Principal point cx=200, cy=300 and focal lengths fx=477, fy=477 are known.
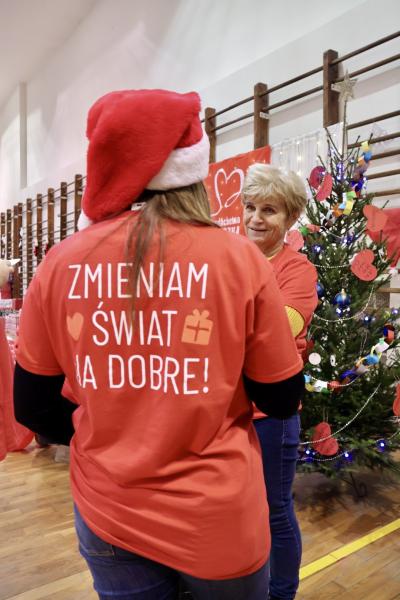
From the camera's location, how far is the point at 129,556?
68 centimetres

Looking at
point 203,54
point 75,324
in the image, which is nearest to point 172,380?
point 75,324

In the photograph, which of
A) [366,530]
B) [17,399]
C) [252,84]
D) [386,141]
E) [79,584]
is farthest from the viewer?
[252,84]

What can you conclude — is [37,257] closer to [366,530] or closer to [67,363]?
[366,530]

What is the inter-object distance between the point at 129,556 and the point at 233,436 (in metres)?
0.23

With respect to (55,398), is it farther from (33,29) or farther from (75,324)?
(33,29)

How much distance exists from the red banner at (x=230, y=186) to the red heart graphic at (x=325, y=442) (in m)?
2.47

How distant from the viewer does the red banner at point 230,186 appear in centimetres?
455

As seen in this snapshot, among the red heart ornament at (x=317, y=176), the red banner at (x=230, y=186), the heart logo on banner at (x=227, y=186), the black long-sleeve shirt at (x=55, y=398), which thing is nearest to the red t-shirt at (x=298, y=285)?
the black long-sleeve shirt at (x=55, y=398)

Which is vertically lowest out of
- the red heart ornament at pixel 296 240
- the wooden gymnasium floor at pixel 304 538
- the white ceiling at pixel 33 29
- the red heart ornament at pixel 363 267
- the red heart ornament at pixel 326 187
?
the wooden gymnasium floor at pixel 304 538

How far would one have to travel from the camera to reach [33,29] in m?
7.86

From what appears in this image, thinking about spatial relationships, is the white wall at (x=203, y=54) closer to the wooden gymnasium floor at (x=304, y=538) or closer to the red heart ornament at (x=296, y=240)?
the red heart ornament at (x=296, y=240)

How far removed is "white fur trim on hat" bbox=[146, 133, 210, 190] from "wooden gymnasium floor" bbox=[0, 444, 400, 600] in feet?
5.32

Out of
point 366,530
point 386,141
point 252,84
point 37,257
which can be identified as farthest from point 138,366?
point 37,257

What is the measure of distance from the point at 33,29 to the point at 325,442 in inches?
326
